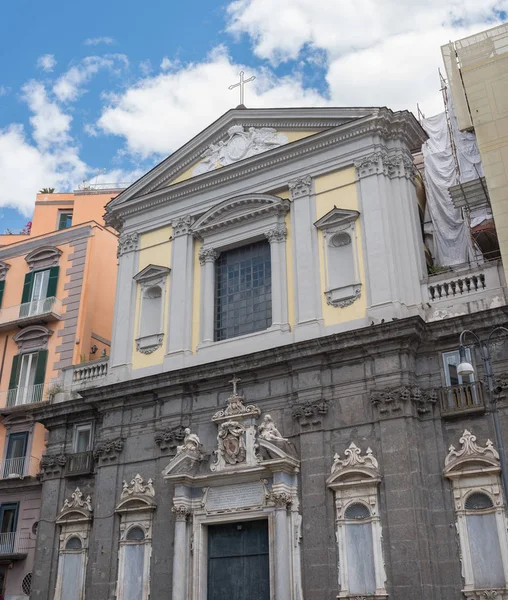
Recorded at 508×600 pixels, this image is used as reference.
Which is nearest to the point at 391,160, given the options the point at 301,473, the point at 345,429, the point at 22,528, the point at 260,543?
the point at 345,429

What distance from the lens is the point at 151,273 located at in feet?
73.2

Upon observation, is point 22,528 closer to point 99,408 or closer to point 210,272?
point 99,408

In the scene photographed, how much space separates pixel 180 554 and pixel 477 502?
701 cm

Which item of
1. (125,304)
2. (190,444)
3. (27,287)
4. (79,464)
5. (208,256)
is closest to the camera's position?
(190,444)

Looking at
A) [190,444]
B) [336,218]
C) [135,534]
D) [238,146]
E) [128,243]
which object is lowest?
[135,534]

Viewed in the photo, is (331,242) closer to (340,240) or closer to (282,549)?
(340,240)

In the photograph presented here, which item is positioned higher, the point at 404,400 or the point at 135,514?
the point at 404,400

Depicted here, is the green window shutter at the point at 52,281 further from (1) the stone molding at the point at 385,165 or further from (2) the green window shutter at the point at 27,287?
(1) the stone molding at the point at 385,165

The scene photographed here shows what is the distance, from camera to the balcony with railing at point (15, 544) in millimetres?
22516

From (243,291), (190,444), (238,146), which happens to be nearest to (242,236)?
(243,291)

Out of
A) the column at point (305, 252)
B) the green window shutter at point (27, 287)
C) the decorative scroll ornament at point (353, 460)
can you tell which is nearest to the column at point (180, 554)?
the decorative scroll ornament at point (353, 460)

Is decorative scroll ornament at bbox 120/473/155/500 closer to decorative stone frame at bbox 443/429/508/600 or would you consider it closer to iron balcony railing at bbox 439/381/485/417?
decorative stone frame at bbox 443/429/508/600

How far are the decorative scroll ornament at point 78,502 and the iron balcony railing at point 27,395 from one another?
13.8 feet

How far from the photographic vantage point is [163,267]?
2214 centimetres
